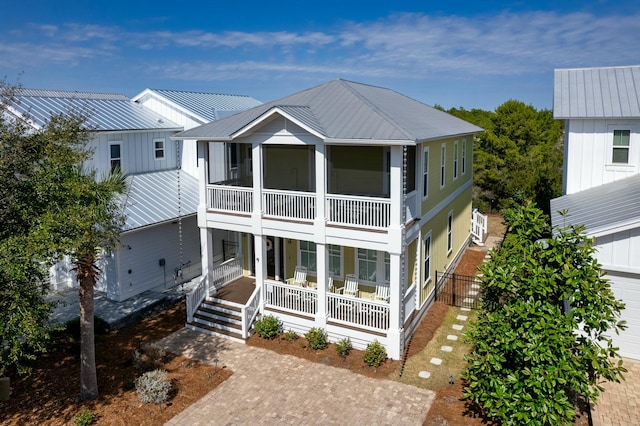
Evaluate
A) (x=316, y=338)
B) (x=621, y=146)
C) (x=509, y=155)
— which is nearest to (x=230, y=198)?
(x=316, y=338)

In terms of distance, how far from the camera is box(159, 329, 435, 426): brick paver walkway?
11.3 metres

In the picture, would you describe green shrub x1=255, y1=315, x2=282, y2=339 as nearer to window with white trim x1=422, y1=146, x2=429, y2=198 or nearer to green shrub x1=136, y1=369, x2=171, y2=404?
green shrub x1=136, y1=369, x2=171, y2=404

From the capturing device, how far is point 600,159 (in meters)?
18.9

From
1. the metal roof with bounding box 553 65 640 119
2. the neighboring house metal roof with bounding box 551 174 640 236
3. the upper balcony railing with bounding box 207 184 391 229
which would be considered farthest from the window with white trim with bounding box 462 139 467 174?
the upper balcony railing with bounding box 207 184 391 229

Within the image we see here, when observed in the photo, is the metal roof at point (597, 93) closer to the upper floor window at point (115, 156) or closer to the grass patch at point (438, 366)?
the grass patch at point (438, 366)

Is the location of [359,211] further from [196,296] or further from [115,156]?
[115,156]

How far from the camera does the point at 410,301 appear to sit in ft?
51.0

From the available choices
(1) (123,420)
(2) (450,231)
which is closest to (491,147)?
(2) (450,231)

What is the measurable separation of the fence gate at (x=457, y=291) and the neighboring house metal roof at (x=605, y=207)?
4.20 m

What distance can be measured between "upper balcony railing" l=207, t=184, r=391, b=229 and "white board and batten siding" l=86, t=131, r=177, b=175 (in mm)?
4826

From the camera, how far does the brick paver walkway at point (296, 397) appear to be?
11320mm

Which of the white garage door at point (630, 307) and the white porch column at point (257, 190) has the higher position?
the white porch column at point (257, 190)

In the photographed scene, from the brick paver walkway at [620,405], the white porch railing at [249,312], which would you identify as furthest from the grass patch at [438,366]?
the white porch railing at [249,312]

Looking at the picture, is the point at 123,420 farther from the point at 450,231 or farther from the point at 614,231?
the point at 450,231
